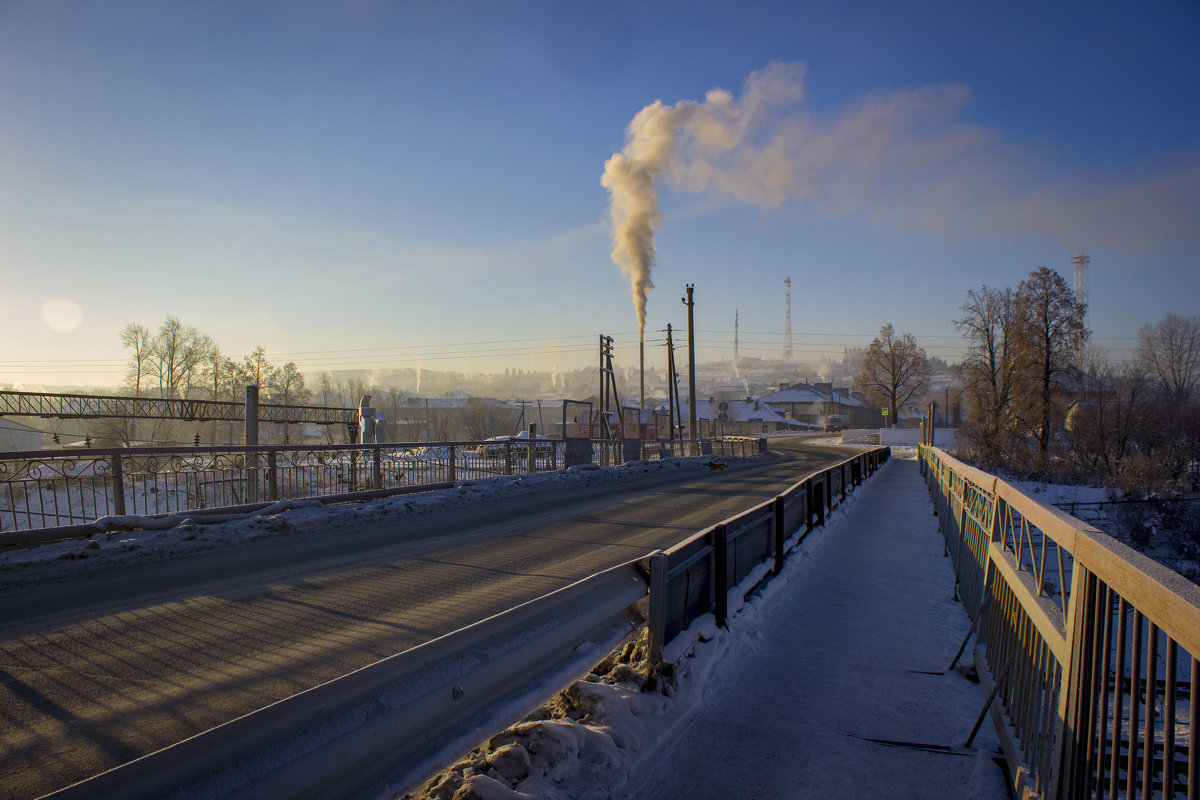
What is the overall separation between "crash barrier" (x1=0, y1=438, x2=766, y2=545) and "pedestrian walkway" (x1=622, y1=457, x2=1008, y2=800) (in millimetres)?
7635

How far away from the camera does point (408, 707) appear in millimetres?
2227

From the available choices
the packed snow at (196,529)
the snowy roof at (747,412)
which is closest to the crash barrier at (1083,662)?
the packed snow at (196,529)

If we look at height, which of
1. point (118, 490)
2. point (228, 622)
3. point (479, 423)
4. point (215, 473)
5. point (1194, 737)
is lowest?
point (479, 423)

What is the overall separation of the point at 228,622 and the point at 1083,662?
5856mm

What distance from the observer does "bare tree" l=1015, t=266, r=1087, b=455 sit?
42.6 meters

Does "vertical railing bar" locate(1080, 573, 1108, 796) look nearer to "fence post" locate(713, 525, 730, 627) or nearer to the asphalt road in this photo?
"fence post" locate(713, 525, 730, 627)

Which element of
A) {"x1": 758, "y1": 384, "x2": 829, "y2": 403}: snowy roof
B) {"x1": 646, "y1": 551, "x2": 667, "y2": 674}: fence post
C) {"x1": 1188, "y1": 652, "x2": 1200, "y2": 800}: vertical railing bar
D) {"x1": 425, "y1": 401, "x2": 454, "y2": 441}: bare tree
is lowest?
{"x1": 425, "y1": 401, "x2": 454, "y2": 441}: bare tree

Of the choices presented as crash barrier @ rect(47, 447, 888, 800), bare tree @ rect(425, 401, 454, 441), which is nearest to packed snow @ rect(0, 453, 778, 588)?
crash barrier @ rect(47, 447, 888, 800)

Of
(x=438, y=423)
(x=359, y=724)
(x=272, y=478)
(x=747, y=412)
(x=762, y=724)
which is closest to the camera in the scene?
(x=359, y=724)

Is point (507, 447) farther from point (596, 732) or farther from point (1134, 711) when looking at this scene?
point (1134, 711)

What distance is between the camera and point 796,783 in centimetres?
356

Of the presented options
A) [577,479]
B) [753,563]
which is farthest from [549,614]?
[577,479]

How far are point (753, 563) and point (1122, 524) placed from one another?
24925 mm

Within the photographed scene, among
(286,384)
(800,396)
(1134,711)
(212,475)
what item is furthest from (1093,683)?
(800,396)
